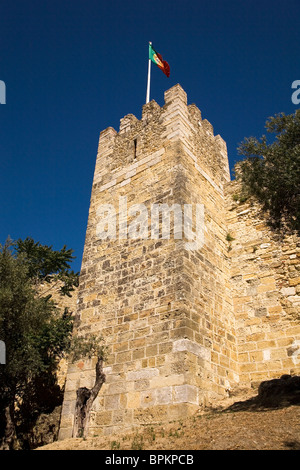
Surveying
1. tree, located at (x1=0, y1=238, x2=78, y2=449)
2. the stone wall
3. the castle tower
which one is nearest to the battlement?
the castle tower

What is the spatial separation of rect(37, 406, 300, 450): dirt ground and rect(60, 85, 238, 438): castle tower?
565 mm

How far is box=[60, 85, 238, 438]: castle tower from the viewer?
704 cm

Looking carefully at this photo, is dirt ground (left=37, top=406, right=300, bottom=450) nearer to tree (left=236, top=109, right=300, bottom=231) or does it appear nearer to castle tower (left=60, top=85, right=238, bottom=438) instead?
castle tower (left=60, top=85, right=238, bottom=438)

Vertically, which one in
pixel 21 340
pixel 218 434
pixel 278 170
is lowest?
pixel 218 434

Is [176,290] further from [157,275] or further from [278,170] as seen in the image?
[278,170]

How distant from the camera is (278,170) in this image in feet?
23.7

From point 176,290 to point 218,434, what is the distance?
2963 millimetres

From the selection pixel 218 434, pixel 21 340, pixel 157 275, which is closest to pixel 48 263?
pixel 21 340

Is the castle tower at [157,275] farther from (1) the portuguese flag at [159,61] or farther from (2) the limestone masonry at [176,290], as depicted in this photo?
(1) the portuguese flag at [159,61]

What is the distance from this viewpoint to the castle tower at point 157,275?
7.04m

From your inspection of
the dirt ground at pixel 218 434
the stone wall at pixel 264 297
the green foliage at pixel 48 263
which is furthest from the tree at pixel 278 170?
the green foliage at pixel 48 263

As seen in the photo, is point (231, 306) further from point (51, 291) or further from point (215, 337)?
point (51, 291)

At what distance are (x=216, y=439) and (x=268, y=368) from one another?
3.74 metres

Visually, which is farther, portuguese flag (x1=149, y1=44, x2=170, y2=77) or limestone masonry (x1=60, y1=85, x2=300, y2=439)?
portuguese flag (x1=149, y1=44, x2=170, y2=77)
